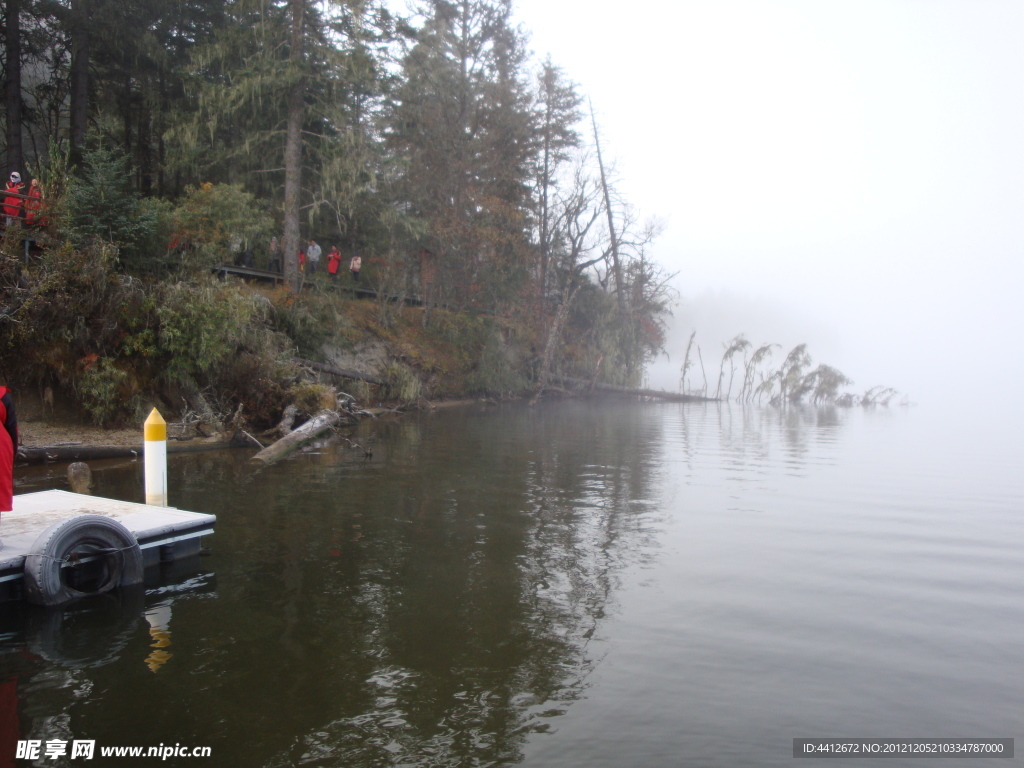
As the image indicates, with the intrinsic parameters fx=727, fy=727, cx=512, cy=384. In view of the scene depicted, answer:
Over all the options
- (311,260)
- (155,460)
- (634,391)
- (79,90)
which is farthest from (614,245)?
(155,460)

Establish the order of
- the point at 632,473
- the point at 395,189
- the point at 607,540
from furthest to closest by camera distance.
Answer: the point at 395,189 < the point at 632,473 < the point at 607,540

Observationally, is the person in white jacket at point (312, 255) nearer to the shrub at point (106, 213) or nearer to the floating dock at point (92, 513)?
the shrub at point (106, 213)

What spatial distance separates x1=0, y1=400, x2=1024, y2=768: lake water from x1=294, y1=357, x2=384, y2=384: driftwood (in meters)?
9.98

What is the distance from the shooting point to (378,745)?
4.25 metres

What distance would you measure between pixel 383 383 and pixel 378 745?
23.2 metres

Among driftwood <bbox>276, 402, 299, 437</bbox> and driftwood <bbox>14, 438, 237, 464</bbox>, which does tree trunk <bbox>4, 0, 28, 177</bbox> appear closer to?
driftwood <bbox>276, 402, 299, 437</bbox>

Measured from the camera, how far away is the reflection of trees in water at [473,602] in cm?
443

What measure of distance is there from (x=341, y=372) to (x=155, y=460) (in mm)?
15673

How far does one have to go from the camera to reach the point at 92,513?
743 cm

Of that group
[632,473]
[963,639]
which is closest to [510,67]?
[632,473]

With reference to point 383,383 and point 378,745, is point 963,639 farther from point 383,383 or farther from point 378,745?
point 383,383

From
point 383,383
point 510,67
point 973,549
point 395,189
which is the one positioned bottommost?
point 973,549

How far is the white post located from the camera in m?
8.63

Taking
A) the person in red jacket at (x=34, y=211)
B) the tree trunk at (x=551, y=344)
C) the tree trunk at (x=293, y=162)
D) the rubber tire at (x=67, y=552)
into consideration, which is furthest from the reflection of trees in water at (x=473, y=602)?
the tree trunk at (x=551, y=344)
